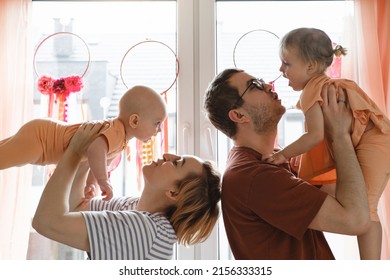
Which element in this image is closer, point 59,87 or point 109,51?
point 59,87

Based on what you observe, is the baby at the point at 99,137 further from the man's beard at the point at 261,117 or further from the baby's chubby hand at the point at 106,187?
the man's beard at the point at 261,117

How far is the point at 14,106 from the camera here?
229 cm

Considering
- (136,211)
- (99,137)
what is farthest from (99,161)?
(136,211)

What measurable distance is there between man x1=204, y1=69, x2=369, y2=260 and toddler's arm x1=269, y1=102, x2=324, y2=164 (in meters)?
0.03

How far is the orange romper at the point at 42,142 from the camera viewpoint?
1.68 meters

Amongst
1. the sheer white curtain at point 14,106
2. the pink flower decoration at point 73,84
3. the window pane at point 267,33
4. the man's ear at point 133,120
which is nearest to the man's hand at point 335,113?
the man's ear at point 133,120

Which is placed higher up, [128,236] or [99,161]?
[99,161]

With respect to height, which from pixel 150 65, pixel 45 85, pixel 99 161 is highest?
pixel 150 65

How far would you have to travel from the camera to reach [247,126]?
1736 millimetres

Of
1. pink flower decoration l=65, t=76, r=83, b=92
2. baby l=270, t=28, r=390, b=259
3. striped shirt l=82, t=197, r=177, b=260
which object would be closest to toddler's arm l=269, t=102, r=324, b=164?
baby l=270, t=28, r=390, b=259

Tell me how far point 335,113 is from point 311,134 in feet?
0.33

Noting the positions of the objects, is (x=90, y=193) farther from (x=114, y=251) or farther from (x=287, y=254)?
(x=287, y=254)

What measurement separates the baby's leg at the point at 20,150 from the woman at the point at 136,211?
0.14m

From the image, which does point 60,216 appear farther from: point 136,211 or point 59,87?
point 59,87
